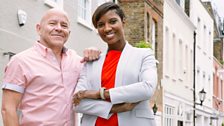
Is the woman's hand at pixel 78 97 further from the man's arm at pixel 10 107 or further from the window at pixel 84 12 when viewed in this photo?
the window at pixel 84 12

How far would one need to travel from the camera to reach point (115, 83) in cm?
367

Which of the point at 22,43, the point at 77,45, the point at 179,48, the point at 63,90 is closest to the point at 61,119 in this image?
the point at 63,90

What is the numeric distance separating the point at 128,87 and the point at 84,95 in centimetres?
27

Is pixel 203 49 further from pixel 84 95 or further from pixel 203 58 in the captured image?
pixel 84 95

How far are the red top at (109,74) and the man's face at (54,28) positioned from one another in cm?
33

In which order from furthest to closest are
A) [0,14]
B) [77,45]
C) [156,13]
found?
[156,13] → [77,45] → [0,14]

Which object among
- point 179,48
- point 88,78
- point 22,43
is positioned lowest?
point 88,78

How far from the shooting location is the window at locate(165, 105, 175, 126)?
25.4 m

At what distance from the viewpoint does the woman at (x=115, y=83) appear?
3.61 meters

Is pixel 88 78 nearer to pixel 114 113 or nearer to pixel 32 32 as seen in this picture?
pixel 114 113

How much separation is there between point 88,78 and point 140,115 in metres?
0.39

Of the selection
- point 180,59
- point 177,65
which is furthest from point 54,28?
point 180,59

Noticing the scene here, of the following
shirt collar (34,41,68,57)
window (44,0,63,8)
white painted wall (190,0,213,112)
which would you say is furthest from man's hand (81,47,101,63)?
white painted wall (190,0,213,112)

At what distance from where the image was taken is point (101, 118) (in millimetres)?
3664
